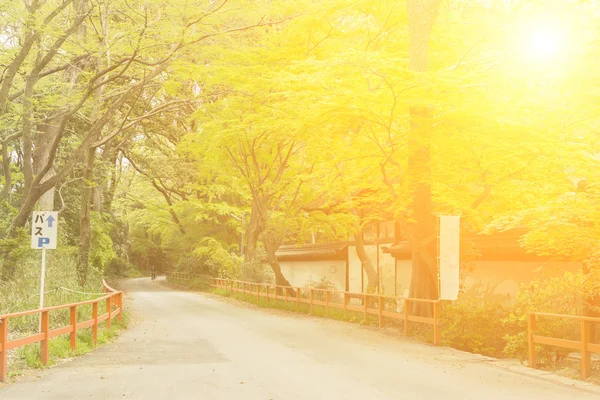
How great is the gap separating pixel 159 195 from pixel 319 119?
4575 cm

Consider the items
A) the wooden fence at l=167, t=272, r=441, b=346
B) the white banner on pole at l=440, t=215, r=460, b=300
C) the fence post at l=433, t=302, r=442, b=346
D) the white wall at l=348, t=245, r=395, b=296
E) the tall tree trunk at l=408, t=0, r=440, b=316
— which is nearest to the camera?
the white banner on pole at l=440, t=215, r=460, b=300

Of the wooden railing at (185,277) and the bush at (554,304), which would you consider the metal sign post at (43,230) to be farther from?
the wooden railing at (185,277)

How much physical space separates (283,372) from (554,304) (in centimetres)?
580

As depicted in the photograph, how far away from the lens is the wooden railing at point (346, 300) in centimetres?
1705

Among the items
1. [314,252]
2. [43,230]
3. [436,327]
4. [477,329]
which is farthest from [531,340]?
[314,252]

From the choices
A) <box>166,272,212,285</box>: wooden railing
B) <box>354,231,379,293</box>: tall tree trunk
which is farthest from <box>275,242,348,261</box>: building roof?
<box>166,272,212,285</box>: wooden railing

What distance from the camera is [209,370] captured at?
1138 cm

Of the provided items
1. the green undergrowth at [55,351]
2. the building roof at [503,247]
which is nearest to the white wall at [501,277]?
the building roof at [503,247]

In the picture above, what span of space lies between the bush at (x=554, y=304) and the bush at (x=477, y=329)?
1.17 meters

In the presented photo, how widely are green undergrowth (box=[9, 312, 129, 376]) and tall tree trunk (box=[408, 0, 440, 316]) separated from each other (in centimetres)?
869

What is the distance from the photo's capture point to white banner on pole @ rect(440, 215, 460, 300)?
15.8m

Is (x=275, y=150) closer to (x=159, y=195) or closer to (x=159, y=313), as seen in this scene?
(x=159, y=313)

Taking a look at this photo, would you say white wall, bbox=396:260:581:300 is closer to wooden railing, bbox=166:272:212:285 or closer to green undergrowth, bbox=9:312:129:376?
green undergrowth, bbox=9:312:129:376

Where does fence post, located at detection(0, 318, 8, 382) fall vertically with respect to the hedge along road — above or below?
above
